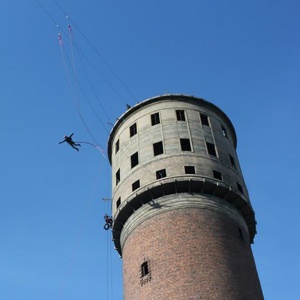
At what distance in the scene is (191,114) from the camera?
33.7 meters

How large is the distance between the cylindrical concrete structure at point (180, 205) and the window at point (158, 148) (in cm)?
6

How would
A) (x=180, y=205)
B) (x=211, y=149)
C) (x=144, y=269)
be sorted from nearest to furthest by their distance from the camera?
(x=144, y=269), (x=180, y=205), (x=211, y=149)

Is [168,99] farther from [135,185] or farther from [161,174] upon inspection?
[135,185]

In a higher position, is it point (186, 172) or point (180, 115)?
point (180, 115)

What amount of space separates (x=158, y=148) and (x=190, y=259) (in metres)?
7.93

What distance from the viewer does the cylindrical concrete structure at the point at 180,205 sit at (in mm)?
25891

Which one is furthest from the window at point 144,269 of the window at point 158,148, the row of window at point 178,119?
the row of window at point 178,119

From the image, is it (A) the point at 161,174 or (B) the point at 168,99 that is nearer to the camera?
(A) the point at 161,174

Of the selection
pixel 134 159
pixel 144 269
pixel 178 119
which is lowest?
pixel 144 269

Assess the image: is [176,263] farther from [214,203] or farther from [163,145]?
[163,145]

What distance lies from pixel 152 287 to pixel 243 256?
5.46m

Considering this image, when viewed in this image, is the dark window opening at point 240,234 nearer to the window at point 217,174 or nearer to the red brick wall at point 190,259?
the red brick wall at point 190,259

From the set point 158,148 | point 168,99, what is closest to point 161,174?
point 158,148

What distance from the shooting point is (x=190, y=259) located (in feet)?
85.5
